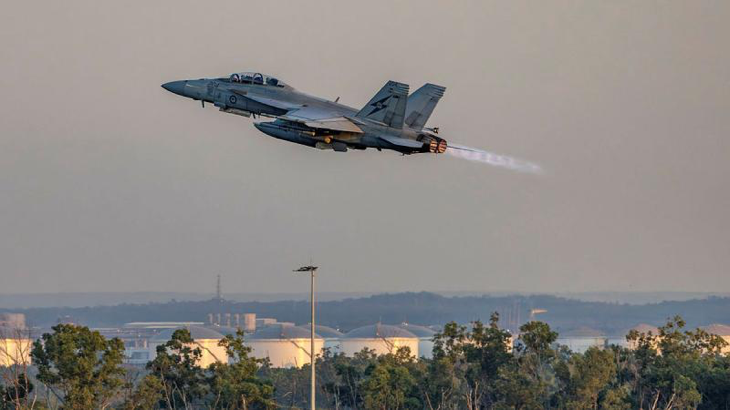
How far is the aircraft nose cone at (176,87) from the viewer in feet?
237

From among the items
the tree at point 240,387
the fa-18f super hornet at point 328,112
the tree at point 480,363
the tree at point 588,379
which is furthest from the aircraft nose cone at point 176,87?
the tree at point 588,379

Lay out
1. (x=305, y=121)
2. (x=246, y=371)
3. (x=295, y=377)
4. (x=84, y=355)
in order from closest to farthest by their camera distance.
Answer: (x=305, y=121) → (x=84, y=355) → (x=246, y=371) → (x=295, y=377)

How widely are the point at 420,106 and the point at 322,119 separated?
6.45m

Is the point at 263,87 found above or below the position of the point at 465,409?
above

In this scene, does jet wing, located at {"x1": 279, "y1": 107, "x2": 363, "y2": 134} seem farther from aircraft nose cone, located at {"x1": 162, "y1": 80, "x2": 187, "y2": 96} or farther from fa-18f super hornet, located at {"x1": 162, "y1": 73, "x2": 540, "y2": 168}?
aircraft nose cone, located at {"x1": 162, "y1": 80, "x2": 187, "y2": 96}

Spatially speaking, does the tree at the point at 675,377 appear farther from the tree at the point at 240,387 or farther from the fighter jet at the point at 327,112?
the fighter jet at the point at 327,112

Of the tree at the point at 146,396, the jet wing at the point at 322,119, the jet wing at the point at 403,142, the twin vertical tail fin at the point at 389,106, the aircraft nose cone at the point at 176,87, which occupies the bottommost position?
the tree at the point at 146,396

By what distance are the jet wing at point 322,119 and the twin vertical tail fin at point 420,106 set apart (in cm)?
380

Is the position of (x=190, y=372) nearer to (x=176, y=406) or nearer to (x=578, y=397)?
(x=176, y=406)

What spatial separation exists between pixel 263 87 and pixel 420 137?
10.2m

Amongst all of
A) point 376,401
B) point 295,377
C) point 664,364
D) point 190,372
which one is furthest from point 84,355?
point 295,377

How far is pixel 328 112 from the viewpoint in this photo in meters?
67.0

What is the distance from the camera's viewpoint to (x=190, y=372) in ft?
301

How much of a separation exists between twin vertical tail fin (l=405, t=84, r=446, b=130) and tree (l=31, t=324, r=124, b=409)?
2555 centimetres
